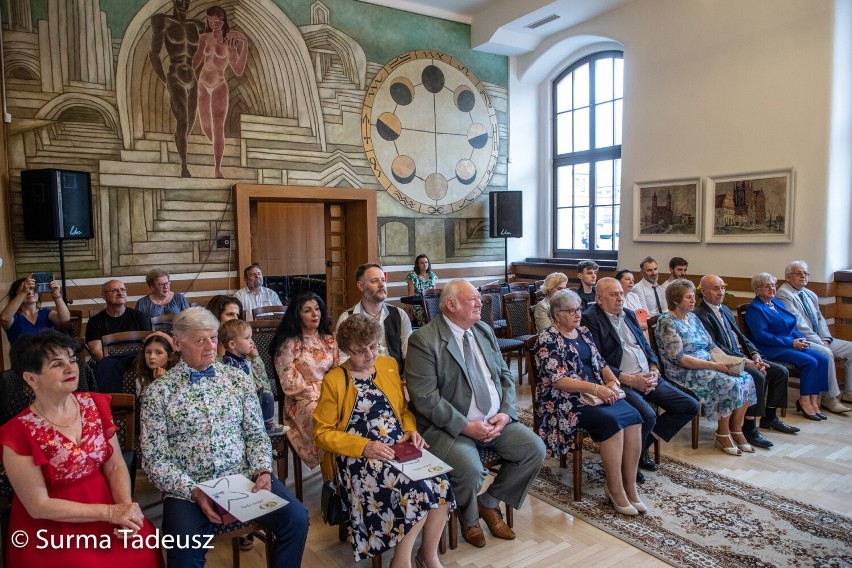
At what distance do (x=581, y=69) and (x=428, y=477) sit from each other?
8208 mm

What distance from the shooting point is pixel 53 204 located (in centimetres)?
563

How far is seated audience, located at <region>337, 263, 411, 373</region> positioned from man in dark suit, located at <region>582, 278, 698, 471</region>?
47.5 inches

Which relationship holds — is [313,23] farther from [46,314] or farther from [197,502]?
[197,502]

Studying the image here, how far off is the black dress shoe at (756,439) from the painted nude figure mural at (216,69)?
234 inches

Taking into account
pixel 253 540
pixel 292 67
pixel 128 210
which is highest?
pixel 292 67

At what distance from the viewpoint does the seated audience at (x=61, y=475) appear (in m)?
1.94

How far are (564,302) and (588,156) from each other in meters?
6.19

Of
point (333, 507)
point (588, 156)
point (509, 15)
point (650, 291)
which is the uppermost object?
point (509, 15)

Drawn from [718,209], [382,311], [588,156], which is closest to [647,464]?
[382,311]

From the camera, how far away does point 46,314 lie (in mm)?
5016

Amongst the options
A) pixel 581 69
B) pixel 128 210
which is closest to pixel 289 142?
pixel 128 210

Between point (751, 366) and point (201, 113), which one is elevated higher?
point (201, 113)

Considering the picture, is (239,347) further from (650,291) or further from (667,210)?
(667,210)

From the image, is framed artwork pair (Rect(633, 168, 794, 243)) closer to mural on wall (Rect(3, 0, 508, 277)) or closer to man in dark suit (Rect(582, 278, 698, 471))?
mural on wall (Rect(3, 0, 508, 277))
